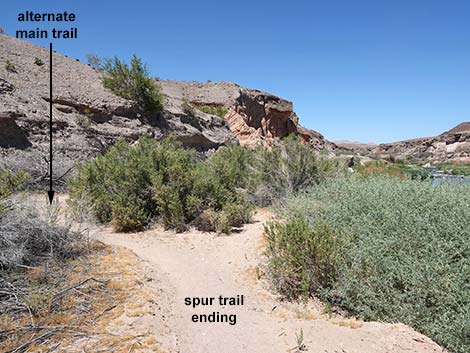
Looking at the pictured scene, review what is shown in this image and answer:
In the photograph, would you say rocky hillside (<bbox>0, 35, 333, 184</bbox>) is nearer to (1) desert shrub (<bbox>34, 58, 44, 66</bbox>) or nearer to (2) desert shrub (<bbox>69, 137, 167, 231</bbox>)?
(1) desert shrub (<bbox>34, 58, 44, 66</bbox>)

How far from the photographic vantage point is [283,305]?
15.6 feet

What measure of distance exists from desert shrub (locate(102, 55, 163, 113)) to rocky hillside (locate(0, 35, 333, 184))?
0.63m

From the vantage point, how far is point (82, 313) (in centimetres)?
383

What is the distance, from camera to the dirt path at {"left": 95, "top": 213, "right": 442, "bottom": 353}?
359 centimetres

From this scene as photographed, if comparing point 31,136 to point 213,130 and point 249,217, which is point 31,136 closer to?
point 249,217

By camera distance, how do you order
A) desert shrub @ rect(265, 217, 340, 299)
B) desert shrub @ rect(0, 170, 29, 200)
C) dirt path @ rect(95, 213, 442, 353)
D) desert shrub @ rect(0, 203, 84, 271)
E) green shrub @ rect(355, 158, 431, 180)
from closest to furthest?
1. dirt path @ rect(95, 213, 442, 353)
2. desert shrub @ rect(0, 203, 84, 271)
3. desert shrub @ rect(265, 217, 340, 299)
4. desert shrub @ rect(0, 170, 29, 200)
5. green shrub @ rect(355, 158, 431, 180)

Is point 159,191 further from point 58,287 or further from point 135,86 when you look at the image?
point 135,86

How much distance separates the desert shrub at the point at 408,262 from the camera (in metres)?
4.05

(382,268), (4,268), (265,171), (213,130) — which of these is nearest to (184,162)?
(265,171)

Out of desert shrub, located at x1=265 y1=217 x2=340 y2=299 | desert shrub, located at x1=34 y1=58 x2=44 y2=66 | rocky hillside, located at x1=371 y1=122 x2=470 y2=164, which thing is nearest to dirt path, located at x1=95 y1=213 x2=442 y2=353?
desert shrub, located at x1=265 y1=217 x2=340 y2=299

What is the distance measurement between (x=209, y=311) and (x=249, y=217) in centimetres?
452

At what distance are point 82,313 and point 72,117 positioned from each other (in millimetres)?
15001

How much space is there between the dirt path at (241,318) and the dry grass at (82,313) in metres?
0.32

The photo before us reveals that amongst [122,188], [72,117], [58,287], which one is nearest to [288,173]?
[122,188]
